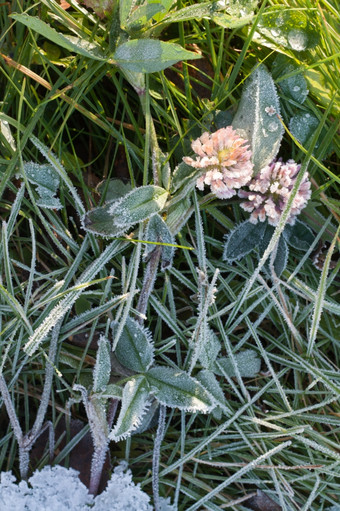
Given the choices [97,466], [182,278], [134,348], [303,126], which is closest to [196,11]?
[303,126]

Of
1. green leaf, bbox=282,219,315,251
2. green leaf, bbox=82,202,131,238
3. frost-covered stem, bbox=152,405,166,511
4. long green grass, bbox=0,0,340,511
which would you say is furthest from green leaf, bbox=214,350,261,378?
green leaf, bbox=82,202,131,238

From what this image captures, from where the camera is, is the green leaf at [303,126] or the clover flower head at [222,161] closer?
the clover flower head at [222,161]

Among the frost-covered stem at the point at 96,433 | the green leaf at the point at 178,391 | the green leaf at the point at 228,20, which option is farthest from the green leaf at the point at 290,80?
the frost-covered stem at the point at 96,433

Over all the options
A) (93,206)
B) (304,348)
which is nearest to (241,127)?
(93,206)

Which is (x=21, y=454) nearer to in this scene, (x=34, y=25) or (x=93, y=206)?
(x=93, y=206)

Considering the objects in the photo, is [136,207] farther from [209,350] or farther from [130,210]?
[209,350]

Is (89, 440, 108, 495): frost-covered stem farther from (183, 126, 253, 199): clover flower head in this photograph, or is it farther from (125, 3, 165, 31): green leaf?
(125, 3, 165, 31): green leaf

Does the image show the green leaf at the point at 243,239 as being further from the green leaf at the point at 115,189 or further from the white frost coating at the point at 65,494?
the white frost coating at the point at 65,494
